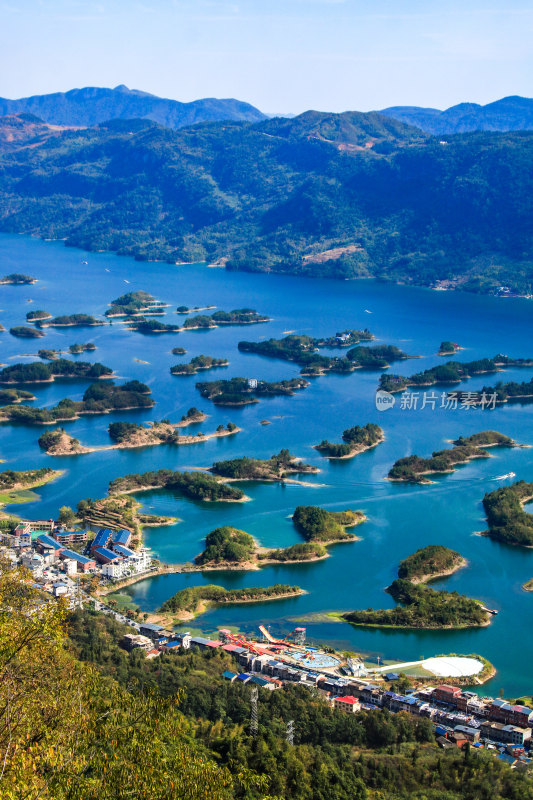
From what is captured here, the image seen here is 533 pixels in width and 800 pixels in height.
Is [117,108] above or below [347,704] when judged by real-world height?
above

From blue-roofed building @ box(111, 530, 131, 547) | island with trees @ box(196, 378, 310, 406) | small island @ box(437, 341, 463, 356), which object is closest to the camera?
blue-roofed building @ box(111, 530, 131, 547)

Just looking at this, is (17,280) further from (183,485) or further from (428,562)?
(428,562)

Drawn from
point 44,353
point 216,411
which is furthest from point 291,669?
point 44,353

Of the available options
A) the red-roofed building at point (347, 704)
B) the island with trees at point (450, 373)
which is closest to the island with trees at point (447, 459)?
the island with trees at point (450, 373)

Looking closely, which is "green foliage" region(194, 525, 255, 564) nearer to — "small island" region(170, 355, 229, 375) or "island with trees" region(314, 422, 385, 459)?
"island with trees" region(314, 422, 385, 459)

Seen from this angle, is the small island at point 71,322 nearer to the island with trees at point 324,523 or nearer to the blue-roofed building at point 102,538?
the island with trees at point 324,523

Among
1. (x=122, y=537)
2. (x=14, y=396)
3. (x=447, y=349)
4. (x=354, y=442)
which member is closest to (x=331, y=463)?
(x=354, y=442)

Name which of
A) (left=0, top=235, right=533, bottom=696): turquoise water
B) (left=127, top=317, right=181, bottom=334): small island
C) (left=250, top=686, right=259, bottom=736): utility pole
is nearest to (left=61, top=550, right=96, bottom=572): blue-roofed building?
(left=0, top=235, right=533, bottom=696): turquoise water

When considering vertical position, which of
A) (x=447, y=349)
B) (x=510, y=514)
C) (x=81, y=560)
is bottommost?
(x=81, y=560)
